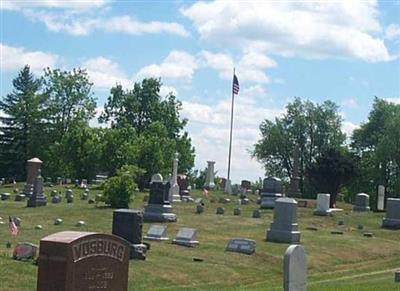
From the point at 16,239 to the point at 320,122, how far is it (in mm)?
65692

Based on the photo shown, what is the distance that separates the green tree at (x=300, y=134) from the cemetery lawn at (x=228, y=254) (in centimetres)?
4348

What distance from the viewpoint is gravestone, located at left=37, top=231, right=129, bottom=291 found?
10.9 m

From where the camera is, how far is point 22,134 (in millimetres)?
86625

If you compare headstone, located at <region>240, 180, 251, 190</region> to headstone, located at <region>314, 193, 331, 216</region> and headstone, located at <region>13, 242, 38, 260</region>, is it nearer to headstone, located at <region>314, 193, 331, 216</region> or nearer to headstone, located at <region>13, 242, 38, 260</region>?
headstone, located at <region>314, 193, 331, 216</region>

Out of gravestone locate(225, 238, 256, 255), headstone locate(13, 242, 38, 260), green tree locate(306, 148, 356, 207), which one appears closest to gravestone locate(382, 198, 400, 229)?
gravestone locate(225, 238, 256, 255)

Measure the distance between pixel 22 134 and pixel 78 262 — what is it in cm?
7756

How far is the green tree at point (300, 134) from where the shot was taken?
86.2m

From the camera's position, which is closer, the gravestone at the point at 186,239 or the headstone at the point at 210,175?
the gravestone at the point at 186,239

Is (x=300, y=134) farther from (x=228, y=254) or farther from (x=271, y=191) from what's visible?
(x=228, y=254)

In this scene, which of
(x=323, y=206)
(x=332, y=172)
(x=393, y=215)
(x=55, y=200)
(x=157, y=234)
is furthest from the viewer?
(x=332, y=172)

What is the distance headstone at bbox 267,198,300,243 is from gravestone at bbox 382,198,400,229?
9.18 metres

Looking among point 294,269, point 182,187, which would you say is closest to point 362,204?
point 182,187

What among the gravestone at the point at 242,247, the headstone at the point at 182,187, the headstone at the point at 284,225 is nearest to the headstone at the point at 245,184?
the headstone at the point at 182,187

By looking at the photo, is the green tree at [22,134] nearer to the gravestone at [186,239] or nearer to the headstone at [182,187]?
the headstone at [182,187]
